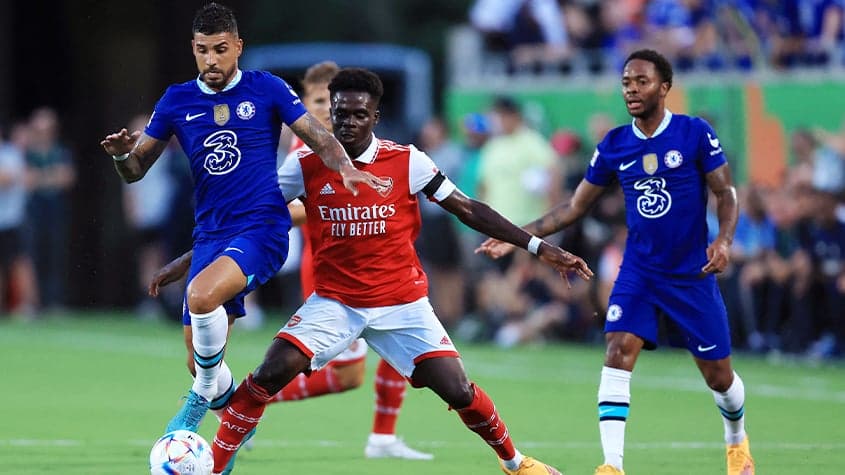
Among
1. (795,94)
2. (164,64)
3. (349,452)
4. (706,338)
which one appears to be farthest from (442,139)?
(706,338)

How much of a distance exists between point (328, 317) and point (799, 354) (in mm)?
8674

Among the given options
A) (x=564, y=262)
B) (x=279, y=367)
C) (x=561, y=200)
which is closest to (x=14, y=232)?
(x=561, y=200)

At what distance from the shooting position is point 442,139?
20047 mm

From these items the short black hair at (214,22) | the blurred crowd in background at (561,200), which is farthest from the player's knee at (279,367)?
the blurred crowd in background at (561,200)

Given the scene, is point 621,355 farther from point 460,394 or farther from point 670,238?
point 460,394

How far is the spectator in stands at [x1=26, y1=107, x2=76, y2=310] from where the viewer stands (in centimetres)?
2258

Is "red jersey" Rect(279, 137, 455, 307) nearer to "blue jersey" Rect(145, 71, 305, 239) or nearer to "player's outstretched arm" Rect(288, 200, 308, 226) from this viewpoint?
"blue jersey" Rect(145, 71, 305, 239)

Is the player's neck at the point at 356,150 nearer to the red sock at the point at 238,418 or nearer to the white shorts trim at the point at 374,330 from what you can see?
the white shorts trim at the point at 374,330

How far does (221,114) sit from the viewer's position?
→ 876 centimetres

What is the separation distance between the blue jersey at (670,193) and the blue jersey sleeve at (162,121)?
2539 millimetres

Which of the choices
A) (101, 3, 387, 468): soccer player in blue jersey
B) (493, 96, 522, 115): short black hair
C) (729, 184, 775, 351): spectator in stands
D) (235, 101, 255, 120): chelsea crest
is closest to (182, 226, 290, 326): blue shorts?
(101, 3, 387, 468): soccer player in blue jersey

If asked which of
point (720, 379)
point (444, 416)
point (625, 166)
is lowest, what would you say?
point (444, 416)

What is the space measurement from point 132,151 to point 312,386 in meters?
2.45

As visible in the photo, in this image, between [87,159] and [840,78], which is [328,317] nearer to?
[840,78]
